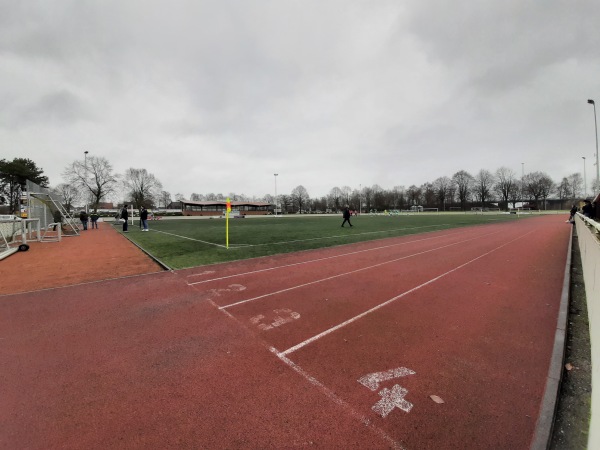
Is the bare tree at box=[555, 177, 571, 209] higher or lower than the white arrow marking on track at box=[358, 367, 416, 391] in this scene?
higher

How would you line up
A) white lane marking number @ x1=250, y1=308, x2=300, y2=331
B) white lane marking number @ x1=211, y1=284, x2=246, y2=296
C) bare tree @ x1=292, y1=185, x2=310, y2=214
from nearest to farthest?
white lane marking number @ x1=250, y1=308, x2=300, y2=331, white lane marking number @ x1=211, y1=284, x2=246, y2=296, bare tree @ x1=292, y1=185, x2=310, y2=214

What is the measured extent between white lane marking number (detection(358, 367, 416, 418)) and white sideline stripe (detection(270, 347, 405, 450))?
0.62 ft

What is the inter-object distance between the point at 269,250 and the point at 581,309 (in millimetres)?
10125

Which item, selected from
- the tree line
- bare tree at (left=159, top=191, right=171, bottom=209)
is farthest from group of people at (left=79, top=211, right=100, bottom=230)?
bare tree at (left=159, top=191, right=171, bottom=209)

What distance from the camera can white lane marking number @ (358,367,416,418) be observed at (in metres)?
Result: 2.80

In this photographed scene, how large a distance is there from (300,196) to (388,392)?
135 m

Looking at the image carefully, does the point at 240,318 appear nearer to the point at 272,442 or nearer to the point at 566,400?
the point at 272,442

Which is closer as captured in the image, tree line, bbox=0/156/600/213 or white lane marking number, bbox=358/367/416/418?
white lane marking number, bbox=358/367/416/418

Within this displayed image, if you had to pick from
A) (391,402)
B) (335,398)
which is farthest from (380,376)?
(335,398)

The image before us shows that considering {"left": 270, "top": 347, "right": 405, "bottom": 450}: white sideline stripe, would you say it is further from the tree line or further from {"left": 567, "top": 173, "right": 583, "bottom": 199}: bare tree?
{"left": 567, "top": 173, "right": 583, "bottom": 199}: bare tree

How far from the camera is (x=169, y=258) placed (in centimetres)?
1088

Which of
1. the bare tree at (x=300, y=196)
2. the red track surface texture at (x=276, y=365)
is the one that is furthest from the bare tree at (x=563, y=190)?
the red track surface texture at (x=276, y=365)

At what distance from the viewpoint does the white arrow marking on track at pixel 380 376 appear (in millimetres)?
3184

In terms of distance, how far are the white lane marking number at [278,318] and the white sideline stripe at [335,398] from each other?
786 mm
